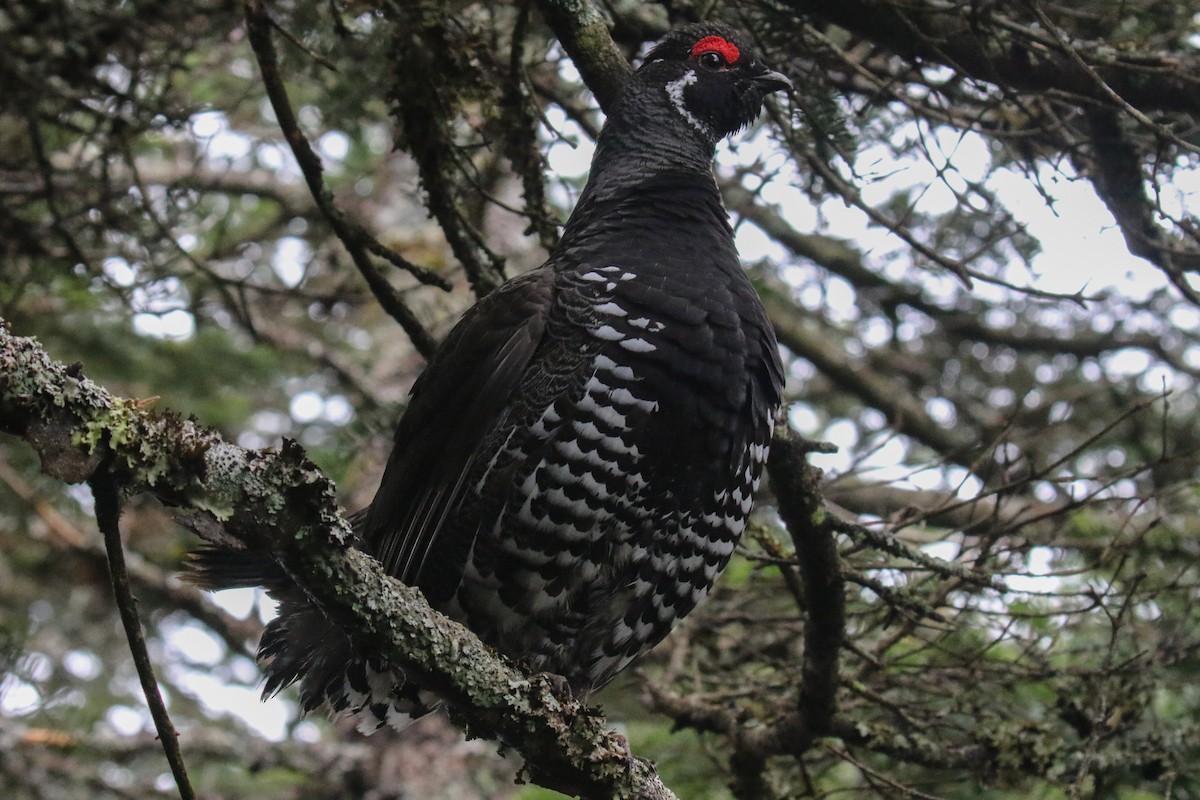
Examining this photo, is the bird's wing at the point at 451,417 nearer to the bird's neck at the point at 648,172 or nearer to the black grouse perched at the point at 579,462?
the black grouse perched at the point at 579,462

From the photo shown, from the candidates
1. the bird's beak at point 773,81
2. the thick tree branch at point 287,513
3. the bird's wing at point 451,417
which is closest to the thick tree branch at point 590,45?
the bird's beak at point 773,81

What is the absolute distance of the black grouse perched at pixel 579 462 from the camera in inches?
138

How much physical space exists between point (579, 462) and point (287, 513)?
1281 mm

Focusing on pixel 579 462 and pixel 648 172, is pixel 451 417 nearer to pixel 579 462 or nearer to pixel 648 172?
pixel 579 462

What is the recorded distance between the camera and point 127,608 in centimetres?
236

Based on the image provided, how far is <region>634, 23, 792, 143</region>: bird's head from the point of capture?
4.53 m

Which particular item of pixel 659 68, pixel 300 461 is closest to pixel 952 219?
pixel 659 68

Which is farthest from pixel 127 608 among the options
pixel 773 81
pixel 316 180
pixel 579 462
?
pixel 773 81

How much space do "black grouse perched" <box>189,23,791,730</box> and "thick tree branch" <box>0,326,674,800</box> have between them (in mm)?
653

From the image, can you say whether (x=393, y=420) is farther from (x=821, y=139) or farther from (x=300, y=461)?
(x=300, y=461)

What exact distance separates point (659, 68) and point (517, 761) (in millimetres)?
3813

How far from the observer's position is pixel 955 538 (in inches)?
211

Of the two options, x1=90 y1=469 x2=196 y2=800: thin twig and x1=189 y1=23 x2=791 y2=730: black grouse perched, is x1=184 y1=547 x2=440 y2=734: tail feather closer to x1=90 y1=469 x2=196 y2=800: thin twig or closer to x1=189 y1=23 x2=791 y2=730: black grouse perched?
x1=189 y1=23 x2=791 y2=730: black grouse perched

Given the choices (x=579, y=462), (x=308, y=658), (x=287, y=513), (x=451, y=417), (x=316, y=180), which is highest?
(x=316, y=180)
